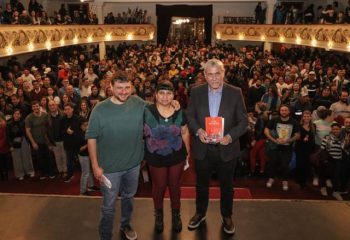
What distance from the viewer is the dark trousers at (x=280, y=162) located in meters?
5.18

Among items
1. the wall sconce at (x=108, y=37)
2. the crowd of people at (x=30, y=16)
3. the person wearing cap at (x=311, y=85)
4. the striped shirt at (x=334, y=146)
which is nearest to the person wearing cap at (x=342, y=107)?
the striped shirt at (x=334, y=146)

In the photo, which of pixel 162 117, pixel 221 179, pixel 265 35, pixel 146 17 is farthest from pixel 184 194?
pixel 146 17

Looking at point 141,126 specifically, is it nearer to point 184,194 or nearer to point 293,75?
point 184,194

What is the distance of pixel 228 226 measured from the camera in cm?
287

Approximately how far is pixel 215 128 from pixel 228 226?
84 cm

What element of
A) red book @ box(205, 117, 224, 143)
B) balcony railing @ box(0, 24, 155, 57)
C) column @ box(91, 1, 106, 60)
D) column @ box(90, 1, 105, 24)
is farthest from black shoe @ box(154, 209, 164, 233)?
column @ box(90, 1, 105, 24)

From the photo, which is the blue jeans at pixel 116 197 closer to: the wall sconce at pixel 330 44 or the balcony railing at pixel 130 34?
the balcony railing at pixel 130 34

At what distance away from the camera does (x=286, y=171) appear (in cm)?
528

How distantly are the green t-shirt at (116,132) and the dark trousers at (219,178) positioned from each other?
58 centimetres

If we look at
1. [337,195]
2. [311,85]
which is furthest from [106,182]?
[311,85]

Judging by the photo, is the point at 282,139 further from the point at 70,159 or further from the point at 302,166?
the point at 70,159

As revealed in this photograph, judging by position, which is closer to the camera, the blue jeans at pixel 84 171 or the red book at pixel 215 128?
the red book at pixel 215 128

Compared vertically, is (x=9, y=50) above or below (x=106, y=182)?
above

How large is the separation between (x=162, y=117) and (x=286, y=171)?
323cm
